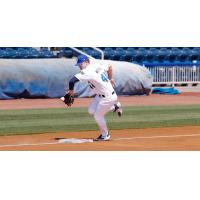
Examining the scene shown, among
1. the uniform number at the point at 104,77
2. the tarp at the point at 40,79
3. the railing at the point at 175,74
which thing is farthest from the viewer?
the railing at the point at 175,74

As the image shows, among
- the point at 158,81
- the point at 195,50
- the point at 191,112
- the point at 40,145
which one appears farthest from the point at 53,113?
the point at 195,50

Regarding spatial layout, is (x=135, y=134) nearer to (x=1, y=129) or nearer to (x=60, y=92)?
(x=1, y=129)

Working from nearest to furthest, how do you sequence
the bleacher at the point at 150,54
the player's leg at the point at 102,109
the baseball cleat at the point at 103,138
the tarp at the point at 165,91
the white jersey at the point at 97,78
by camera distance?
the white jersey at the point at 97,78 → the player's leg at the point at 102,109 → the baseball cleat at the point at 103,138 → the tarp at the point at 165,91 → the bleacher at the point at 150,54

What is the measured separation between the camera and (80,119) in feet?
62.4

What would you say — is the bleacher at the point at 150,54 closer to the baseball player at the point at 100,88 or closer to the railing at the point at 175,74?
the railing at the point at 175,74

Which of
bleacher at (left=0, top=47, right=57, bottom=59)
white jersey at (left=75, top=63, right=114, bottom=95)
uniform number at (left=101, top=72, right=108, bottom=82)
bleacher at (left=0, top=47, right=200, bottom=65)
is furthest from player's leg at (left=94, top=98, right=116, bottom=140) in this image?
bleacher at (left=0, top=47, right=57, bottom=59)

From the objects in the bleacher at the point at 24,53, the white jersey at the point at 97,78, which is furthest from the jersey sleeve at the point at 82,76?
the bleacher at the point at 24,53

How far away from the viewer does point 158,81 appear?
3688 centimetres

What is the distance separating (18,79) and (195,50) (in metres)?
18.3

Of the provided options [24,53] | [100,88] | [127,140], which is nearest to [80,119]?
[127,140]

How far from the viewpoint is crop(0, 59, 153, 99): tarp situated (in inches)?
1137

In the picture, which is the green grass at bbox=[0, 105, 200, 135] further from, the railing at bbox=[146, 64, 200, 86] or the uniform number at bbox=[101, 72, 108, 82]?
the railing at bbox=[146, 64, 200, 86]

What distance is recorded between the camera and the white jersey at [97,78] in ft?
44.3

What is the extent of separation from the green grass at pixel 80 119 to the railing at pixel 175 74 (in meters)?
13.9
